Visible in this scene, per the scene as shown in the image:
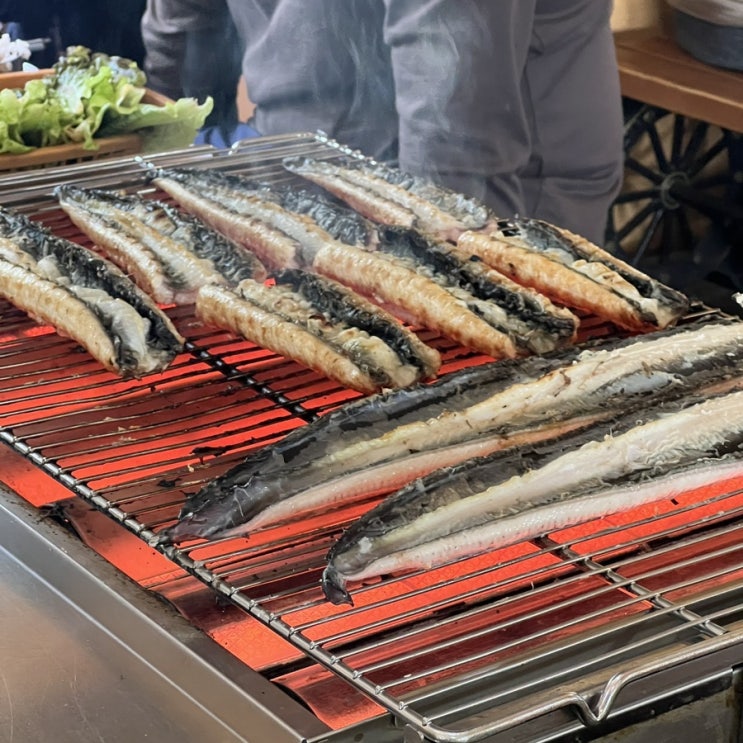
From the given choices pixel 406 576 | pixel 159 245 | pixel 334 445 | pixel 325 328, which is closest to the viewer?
pixel 406 576

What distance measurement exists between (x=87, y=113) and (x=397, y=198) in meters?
1.28

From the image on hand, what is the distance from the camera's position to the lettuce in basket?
3.81 meters

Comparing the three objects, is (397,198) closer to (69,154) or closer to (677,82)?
(69,154)

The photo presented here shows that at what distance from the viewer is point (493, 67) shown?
12.6 ft

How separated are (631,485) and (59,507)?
0.94m

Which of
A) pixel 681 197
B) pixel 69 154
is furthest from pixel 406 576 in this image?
pixel 681 197

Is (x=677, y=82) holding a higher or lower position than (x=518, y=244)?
lower

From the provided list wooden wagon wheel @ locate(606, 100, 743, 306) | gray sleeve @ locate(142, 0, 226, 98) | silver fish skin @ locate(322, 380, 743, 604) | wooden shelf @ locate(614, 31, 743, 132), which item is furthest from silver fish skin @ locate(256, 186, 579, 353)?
wooden wagon wheel @ locate(606, 100, 743, 306)

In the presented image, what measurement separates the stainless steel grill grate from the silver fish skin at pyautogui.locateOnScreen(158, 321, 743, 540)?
0.06m

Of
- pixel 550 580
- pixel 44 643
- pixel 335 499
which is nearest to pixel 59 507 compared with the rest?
pixel 44 643

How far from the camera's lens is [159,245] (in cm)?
285

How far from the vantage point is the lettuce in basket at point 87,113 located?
3814mm

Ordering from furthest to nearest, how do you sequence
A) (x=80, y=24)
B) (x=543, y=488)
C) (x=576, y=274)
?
(x=80, y=24), (x=576, y=274), (x=543, y=488)

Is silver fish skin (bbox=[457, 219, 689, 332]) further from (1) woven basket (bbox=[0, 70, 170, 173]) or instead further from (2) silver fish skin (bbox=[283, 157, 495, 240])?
(1) woven basket (bbox=[0, 70, 170, 173])
